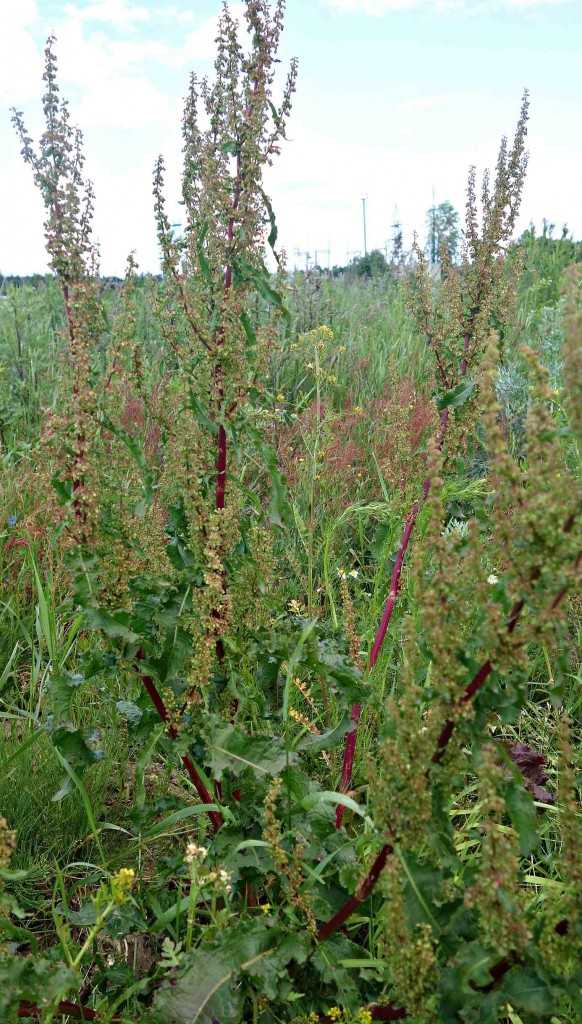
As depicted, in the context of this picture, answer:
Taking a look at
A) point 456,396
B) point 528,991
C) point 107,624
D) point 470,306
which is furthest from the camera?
point 470,306

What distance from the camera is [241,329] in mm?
2016

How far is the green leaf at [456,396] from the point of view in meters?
2.34

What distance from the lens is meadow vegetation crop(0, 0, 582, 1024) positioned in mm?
1328

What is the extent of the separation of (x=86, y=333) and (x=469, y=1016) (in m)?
1.72

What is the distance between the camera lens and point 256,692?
2.16 metres

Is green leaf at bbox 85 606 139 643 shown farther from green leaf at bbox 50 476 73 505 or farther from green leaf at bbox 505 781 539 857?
green leaf at bbox 505 781 539 857

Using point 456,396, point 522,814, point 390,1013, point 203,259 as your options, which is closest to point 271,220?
point 203,259

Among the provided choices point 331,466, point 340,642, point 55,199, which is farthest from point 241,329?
point 331,466

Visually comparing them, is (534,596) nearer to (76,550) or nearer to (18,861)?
(76,550)

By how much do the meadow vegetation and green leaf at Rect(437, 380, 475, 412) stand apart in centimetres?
1

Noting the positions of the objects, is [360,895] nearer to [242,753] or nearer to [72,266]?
[242,753]

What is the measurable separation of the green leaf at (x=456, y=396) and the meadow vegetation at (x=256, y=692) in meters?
0.01

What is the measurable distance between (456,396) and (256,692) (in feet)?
3.51

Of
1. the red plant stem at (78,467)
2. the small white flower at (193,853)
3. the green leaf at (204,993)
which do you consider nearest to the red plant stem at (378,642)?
the small white flower at (193,853)
